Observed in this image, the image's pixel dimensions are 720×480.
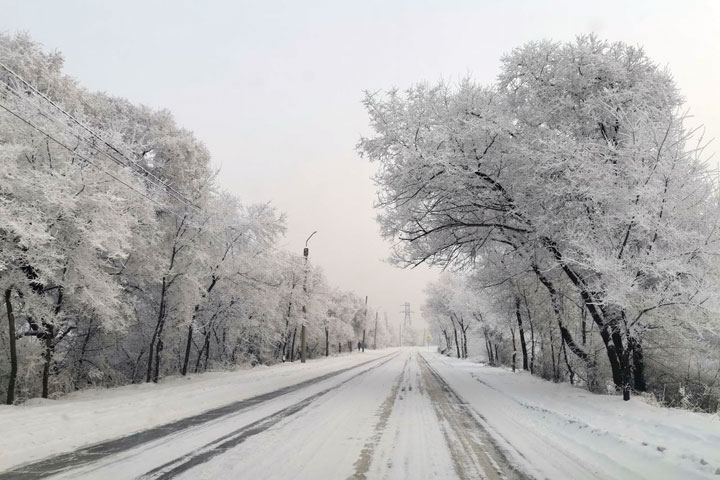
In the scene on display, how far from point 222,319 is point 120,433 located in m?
20.3

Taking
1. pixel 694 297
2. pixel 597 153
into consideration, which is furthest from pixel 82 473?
pixel 597 153

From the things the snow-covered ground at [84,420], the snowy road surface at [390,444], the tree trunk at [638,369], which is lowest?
the snow-covered ground at [84,420]

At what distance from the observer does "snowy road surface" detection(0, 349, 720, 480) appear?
5125mm

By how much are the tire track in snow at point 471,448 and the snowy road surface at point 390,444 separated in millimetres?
18

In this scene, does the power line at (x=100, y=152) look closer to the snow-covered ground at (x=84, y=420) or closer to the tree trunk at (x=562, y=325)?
the snow-covered ground at (x=84, y=420)

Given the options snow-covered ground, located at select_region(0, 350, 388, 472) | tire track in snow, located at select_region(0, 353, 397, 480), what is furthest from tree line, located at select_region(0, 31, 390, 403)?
tire track in snow, located at select_region(0, 353, 397, 480)

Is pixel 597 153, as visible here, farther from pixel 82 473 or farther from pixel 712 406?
pixel 82 473

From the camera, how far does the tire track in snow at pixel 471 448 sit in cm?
507

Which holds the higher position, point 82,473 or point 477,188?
point 477,188

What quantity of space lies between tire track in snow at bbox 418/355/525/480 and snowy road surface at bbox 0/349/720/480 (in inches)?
0.7

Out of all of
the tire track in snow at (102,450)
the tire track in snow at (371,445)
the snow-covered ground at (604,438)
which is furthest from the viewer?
the snow-covered ground at (604,438)

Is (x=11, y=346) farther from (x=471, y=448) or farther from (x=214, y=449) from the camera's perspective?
(x=471, y=448)

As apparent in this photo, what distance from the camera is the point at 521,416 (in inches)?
376

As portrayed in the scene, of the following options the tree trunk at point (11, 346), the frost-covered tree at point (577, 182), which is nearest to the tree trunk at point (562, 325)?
the frost-covered tree at point (577, 182)
